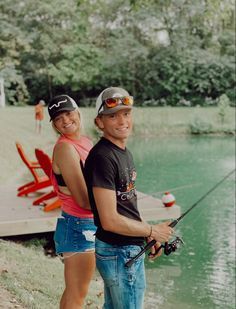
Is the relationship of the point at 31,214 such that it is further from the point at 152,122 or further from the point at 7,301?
the point at 152,122

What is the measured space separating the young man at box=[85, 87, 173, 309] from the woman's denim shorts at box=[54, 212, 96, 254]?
40 centimetres

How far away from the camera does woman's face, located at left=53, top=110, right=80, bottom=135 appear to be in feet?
9.87

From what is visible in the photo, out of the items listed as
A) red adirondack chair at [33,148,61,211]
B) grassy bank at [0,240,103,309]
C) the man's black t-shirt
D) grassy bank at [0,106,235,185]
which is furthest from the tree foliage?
the man's black t-shirt

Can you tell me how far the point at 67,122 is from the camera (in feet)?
9.93

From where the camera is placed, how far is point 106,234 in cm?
243

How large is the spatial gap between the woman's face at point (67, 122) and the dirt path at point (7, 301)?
1.40 m

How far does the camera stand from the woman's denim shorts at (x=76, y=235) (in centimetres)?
288

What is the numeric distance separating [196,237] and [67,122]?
5543mm

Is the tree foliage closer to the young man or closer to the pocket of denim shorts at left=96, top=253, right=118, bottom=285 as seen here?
the young man

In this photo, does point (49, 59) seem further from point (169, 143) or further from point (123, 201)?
point (123, 201)

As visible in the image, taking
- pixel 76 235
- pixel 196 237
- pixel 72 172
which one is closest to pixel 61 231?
pixel 76 235

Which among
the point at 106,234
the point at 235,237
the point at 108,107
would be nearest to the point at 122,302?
the point at 106,234

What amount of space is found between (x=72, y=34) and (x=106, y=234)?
30.4m

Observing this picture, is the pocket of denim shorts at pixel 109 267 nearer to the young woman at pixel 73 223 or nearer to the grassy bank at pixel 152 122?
the young woman at pixel 73 223
